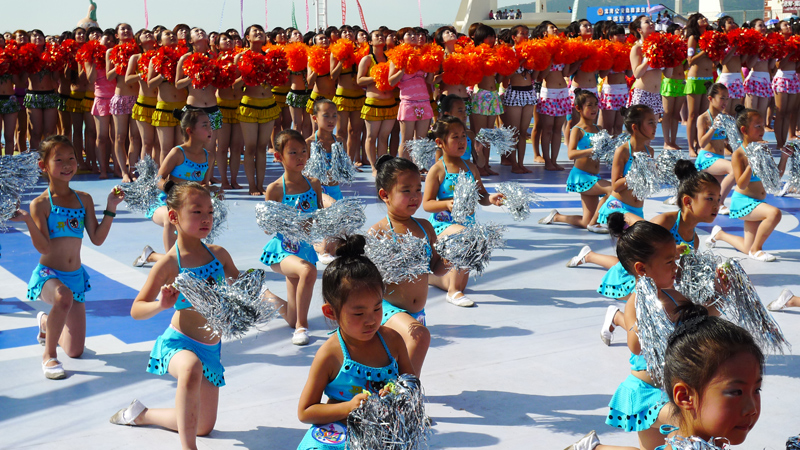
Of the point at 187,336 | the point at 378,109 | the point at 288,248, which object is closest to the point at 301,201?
the point at 288,248

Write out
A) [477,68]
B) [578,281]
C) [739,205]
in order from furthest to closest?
[477,68] < [739,205] < [578,281]

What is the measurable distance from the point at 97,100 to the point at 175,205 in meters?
7.18

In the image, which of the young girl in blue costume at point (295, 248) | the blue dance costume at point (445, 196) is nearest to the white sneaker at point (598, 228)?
the blue dance costume at point (445, 196)

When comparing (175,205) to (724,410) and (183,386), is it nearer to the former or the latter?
(183,386)

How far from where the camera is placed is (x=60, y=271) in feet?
14.3

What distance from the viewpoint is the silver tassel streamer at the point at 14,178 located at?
4352mm

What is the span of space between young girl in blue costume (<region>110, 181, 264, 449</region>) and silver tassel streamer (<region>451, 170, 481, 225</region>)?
6.15ft

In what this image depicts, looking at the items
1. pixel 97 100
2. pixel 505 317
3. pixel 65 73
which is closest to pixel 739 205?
pixel 505 317

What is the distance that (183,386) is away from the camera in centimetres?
320

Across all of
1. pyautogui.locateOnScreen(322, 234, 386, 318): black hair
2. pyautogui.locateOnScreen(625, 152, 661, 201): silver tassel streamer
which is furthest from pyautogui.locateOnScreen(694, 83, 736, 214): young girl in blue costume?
pyautogui.locateOnScreen(322, 234, 386, 318): black hair

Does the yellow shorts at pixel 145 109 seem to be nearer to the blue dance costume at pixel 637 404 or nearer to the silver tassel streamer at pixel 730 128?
the silver tassel streamer at pixel 730 128

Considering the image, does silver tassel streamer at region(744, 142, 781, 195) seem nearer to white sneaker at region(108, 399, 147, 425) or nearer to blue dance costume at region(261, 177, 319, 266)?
blue dance costume at region(261, 177, 319, 266)

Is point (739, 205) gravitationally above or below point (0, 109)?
below

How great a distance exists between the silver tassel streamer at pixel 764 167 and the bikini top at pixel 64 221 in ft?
16.5
